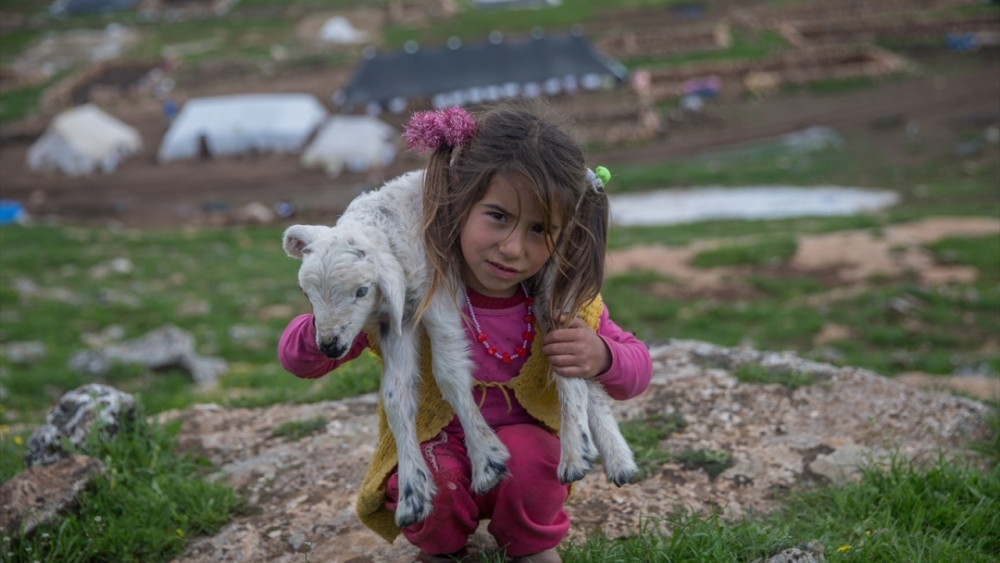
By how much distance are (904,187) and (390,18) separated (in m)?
34.3

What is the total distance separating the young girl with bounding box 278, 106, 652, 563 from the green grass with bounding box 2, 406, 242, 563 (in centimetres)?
128

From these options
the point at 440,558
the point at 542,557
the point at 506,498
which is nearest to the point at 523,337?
the point at 506,498

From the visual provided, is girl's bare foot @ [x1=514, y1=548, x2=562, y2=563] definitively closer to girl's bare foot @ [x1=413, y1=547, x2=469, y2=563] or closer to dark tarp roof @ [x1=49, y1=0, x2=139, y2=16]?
girl's bare foot @ [x1=413, y1=547, x2=469, y2=563]

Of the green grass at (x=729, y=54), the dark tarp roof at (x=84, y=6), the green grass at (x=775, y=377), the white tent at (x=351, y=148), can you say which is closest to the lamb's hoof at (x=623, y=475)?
the green grass at (x=775, y=377)

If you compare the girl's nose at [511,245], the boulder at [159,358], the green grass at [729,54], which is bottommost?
the green grass at [729,54]

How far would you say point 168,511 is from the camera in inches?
170

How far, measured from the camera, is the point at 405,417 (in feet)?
9.96

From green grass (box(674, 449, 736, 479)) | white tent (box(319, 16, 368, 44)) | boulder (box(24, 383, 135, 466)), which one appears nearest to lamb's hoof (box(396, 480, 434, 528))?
green grass (box(674, 449, 736, 479))

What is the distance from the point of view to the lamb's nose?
275cm

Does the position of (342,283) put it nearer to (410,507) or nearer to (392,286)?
(392,286)

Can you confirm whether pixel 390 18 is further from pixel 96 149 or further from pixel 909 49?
pixel 909 49

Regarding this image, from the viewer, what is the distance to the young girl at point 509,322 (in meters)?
3.04

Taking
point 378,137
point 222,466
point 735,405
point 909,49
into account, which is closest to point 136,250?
point 378,137

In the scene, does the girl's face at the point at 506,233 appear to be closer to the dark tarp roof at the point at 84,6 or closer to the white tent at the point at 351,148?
the white tent at the point at 351,148
